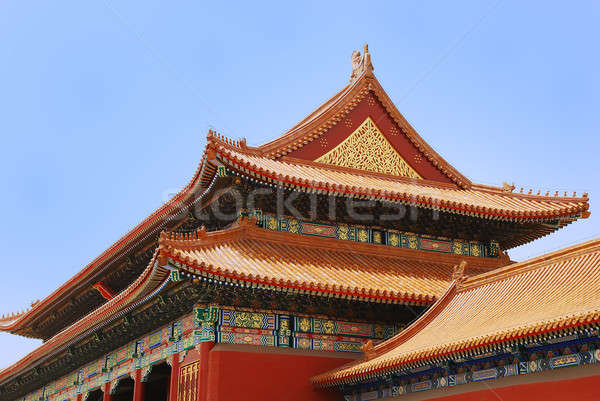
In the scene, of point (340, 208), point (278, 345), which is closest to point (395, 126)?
point (340, 208)

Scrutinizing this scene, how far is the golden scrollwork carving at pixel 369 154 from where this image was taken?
760 inches

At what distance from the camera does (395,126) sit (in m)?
20.4

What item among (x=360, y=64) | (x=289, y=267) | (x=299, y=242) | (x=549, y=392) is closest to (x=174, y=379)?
(x=289, y=267)

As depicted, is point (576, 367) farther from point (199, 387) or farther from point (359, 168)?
point (359, 168)

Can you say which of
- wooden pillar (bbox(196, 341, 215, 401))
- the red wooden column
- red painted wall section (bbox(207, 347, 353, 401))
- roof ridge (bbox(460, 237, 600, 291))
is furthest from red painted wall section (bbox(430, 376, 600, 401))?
the red wooden column

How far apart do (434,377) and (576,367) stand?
118 inches

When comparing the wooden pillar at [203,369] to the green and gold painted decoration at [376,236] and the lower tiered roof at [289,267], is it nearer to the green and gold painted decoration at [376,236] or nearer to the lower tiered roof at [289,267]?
the lower tiered roof at [289,267]

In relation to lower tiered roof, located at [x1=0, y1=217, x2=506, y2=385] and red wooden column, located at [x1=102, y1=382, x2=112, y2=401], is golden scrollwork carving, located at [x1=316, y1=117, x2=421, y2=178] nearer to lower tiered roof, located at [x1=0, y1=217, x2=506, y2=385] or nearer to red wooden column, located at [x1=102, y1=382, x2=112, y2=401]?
lower tiered roof, located at [x1=0, y1=217, x2=506, y2=385]

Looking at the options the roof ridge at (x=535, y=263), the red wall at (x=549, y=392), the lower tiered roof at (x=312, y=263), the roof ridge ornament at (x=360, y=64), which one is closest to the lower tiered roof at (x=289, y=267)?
the lower tiered roof at (x=312, y=263)

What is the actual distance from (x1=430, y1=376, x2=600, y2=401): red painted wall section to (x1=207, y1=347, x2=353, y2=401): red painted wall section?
12.0 ft

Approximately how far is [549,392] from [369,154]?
9993 millimetres

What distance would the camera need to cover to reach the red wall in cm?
1040

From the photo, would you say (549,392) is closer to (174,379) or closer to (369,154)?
(174,379)

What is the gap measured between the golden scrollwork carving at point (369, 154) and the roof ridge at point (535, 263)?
5270mm
